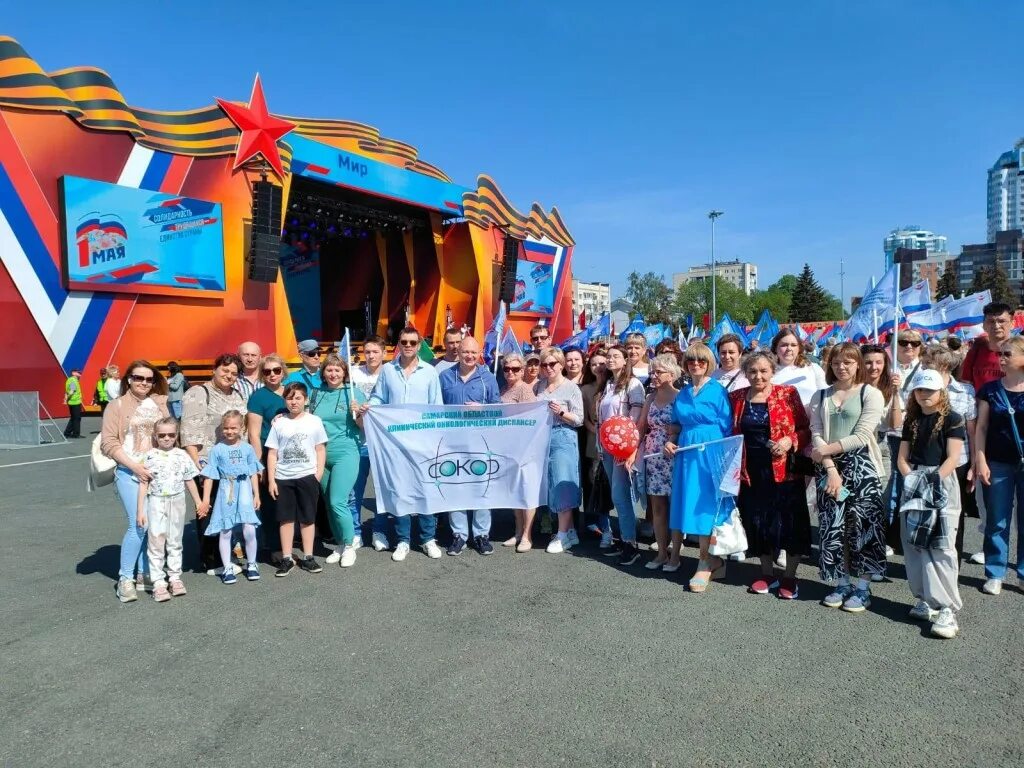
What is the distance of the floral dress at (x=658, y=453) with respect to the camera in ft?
17.2

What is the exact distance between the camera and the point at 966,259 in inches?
6196

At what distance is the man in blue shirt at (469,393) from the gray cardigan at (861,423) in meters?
2.66

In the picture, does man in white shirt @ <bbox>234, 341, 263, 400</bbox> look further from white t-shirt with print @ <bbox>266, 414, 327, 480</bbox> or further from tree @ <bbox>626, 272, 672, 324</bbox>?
tree @ <bbox>626, 272, 672, 324</bbox>

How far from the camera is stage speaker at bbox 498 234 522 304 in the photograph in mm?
29734

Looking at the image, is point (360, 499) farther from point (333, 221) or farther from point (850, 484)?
point (333, 221)

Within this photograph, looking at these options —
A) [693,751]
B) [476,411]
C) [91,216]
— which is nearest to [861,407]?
[693,751]

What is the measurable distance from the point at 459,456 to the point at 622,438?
58.0 inches

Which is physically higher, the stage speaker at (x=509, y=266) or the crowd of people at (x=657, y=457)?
the stage speaker at (x=509, y=266)

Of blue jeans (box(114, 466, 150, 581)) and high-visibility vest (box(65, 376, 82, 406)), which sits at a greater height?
high-visibility vest (box(65, 376, 82, 406))

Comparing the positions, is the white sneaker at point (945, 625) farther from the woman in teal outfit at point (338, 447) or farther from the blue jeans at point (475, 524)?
the woman in teal outfit at point (338, 447)

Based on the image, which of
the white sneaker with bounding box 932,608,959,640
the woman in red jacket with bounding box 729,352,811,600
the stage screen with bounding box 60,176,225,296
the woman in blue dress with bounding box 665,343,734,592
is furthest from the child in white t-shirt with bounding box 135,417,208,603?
the stage screen with bounding box 60,176,225,296

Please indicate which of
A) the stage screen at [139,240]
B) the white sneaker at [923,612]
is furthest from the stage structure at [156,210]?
the white sneaker at [923,612]

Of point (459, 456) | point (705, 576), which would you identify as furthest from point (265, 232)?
point (705, 576)

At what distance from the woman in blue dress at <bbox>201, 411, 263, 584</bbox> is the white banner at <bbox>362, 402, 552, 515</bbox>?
3.41 ft
